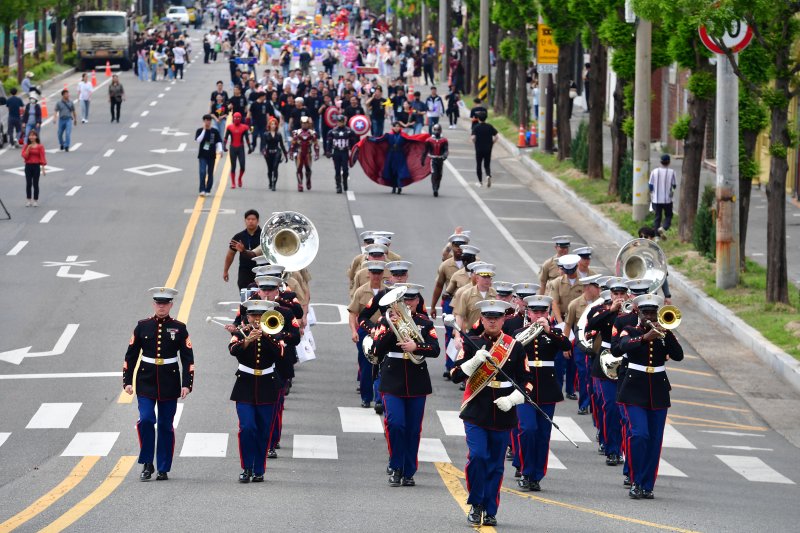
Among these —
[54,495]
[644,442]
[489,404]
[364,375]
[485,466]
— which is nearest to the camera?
[485,466]

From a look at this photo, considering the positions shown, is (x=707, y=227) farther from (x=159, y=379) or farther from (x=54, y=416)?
(x=159, y=379)

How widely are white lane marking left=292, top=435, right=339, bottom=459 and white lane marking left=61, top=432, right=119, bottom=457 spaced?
1.91m

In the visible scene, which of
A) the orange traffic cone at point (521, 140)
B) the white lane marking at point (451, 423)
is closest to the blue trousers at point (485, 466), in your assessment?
the white lane marking at point (451, 423)

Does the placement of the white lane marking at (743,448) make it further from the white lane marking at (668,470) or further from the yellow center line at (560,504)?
the yellow center line at (560,504)

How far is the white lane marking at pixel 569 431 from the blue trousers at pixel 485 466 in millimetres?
4358

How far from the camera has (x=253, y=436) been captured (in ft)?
48.5

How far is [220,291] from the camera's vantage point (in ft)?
87.2

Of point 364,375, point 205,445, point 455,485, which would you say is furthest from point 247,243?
point 455,485

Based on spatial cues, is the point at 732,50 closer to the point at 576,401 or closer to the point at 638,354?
the point at 576,401

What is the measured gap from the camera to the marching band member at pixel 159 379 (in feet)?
49.1

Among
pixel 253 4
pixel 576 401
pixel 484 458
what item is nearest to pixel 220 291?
pixel 576 401

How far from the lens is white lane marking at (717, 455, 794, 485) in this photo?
16.2m

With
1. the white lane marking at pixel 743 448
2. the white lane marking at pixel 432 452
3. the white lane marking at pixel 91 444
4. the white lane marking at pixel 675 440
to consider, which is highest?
the white lane marking at pixel 91 444

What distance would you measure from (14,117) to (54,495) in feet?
109
